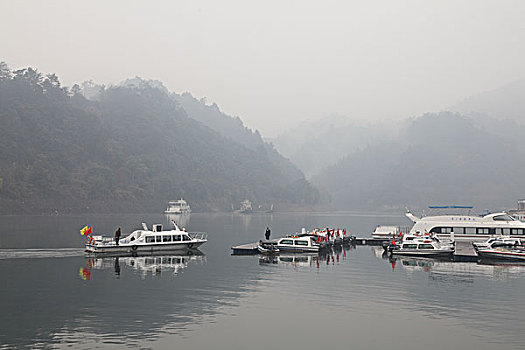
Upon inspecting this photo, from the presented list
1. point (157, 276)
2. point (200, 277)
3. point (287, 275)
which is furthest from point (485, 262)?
point (157, 276)

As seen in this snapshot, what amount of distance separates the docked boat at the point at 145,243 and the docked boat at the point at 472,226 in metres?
38.2

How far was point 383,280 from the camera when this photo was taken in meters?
54.3

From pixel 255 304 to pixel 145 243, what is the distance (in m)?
36.3

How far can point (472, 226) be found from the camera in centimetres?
8731

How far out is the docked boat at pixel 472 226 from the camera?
279 ft

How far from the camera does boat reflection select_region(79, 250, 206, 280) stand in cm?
5772

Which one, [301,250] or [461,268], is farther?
[301,250]

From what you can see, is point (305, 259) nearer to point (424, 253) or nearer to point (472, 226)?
point (424, 253)

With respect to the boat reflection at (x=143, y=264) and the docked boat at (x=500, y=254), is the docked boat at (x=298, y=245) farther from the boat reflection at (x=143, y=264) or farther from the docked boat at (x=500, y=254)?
the docked boat at (x=500, y=254)

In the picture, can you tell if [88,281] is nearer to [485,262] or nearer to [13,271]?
[13,271]

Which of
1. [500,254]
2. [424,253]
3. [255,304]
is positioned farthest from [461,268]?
[255,304]

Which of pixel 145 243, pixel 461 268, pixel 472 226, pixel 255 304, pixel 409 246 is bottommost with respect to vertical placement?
pixel 255 304

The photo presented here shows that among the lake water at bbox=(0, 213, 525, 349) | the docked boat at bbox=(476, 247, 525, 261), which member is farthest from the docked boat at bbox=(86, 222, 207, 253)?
the docked boat at bbox=(476, 247, 525, 261)

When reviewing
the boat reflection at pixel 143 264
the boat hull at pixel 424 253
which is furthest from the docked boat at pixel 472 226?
the boat reflection at pixel 143 264
